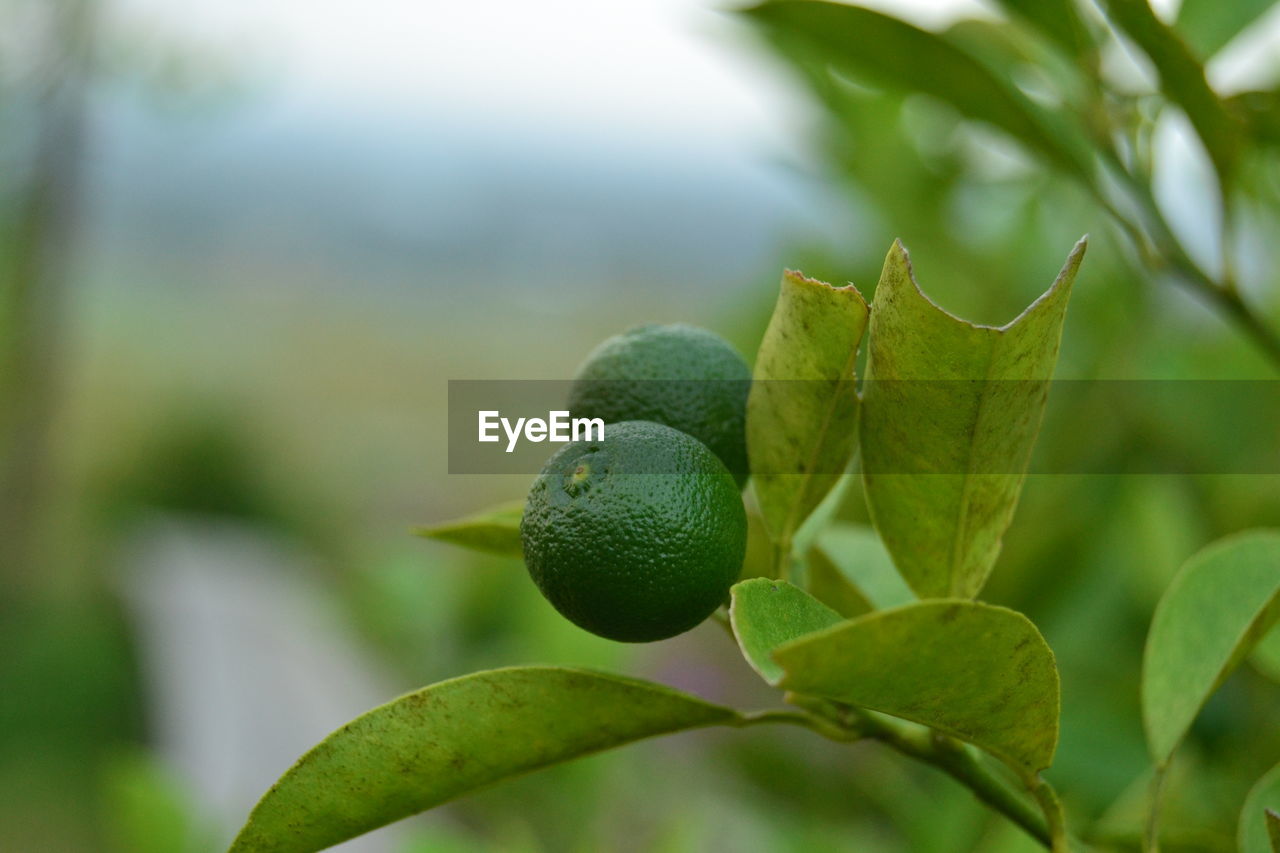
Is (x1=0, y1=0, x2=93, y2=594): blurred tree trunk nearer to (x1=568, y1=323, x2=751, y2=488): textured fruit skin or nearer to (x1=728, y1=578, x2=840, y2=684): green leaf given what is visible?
(x1=568, y1=323, x2=751, y2=488): textured fruit skin

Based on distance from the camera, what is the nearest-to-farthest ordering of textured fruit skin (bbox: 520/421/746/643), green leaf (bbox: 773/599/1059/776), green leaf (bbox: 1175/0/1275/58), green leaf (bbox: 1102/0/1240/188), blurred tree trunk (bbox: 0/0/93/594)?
green leaf (bbox: 773/599/1059/776)
textured fruit skin (bbox: 520/421/746/643)
green leaf (bbox: 1102/0/1240/188)
green leaf (bbox: 1175/0/1275/58)
blurred tree trunk (bbox: 0/0/93/594)

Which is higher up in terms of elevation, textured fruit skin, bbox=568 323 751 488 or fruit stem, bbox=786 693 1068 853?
textured fruit skin, bbox=568 323 751 488

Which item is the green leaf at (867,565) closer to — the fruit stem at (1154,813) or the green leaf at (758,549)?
the green leaf at (758,549)

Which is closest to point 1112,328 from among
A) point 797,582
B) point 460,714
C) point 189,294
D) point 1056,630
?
point 1056,630

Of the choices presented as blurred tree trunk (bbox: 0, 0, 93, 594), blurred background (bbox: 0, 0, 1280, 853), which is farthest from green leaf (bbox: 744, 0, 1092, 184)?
blurred tree trunk (bbox: 0, 0, 93, 594)

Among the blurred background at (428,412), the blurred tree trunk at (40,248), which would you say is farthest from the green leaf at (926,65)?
the blurred tree trunk at (40,248)

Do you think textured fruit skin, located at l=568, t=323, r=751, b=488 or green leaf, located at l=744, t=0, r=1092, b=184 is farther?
green leaf, located at l=744, t=0, r=1092, b=184

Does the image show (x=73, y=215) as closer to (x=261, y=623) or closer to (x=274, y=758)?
(x=261, y=623)

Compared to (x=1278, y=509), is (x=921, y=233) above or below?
above
